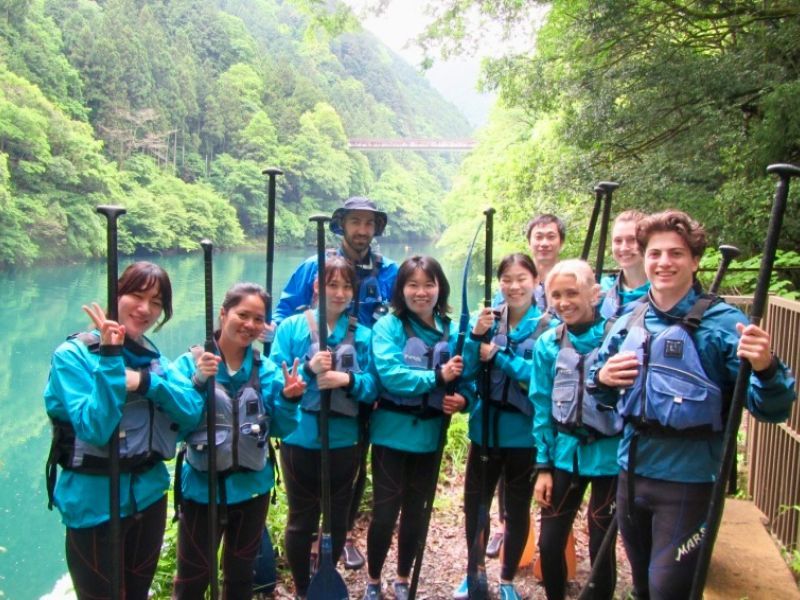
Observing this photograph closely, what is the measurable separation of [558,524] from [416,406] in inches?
32.5

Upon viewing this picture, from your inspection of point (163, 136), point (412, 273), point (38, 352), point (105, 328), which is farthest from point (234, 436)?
point (163, 136)

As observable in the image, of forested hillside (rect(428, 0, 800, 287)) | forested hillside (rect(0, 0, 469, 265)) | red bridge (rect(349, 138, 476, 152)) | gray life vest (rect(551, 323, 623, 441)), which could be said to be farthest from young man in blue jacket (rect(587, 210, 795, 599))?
red bridge (rect(349, 138, 476, 152))

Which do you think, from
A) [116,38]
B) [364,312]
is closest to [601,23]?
[364,312]

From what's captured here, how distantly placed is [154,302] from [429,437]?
4.66 feet

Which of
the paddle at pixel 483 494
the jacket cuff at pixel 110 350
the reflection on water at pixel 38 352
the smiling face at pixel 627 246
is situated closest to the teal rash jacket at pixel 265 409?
the jacket cuff at pixel 110 350

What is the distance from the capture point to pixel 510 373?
3.01m

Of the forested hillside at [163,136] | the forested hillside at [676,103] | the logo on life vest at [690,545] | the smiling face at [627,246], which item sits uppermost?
the forested hillside at [163,136]

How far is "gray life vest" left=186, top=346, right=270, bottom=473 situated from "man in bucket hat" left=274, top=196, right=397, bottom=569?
0.95 metres

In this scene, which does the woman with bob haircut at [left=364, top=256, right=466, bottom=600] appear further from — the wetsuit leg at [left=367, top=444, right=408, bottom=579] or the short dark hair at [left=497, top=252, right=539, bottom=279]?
the short dark hair at [left=497, top=252, right=539, bottom=279]

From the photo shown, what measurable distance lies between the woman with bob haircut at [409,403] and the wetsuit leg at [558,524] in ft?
1.95

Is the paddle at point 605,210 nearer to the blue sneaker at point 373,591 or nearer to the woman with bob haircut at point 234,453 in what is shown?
the woman with bob haircut at point 234,453

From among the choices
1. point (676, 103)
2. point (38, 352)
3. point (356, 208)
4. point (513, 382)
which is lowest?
point (38, 352)

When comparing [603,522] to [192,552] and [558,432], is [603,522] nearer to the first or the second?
[558,432]

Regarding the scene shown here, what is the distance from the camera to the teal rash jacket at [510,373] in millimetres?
2992
